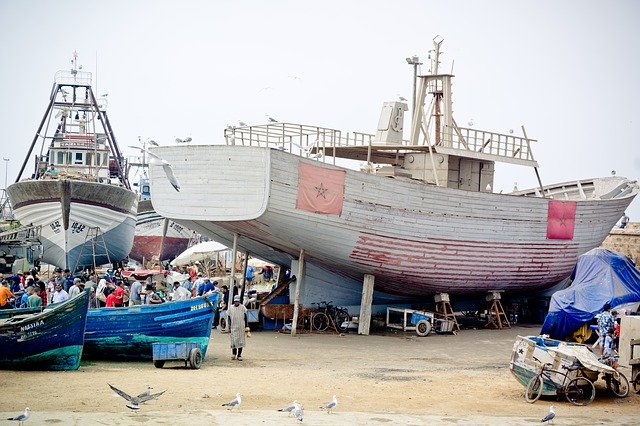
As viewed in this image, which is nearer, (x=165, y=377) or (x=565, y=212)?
(x=165, y=377)

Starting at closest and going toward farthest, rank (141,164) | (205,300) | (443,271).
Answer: (205,300) < (443,271) < (141,164)

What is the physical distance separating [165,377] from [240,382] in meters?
1.35

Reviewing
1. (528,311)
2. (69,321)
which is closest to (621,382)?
(69,321)

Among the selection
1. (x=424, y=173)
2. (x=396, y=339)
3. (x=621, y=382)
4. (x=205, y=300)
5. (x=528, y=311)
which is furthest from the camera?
(x=528, y=311)

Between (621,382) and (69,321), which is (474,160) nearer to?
(621,382)

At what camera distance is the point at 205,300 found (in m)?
18.5

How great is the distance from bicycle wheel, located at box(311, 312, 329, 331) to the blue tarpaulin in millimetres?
5898

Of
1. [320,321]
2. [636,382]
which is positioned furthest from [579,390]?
[320,321]

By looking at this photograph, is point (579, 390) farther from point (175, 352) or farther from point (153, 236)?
point (153, 236)

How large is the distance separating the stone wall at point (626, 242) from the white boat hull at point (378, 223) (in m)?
11.4

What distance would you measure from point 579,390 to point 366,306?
10.4 meters

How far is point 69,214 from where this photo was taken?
37.9 meters

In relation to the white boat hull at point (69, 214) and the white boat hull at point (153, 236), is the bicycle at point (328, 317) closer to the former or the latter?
the white boat hull at point (69, 214)

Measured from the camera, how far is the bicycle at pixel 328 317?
81.7 ft
